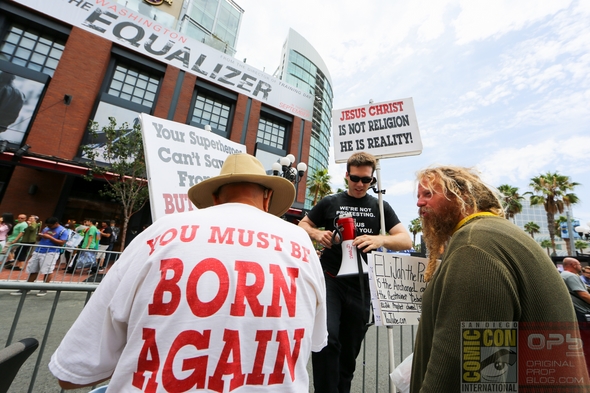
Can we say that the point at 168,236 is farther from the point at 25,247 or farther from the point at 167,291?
the point at 25,247

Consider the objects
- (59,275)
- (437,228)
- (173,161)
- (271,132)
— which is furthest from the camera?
(271,132)

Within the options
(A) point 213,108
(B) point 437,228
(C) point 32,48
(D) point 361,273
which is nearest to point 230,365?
(B) point 437,228

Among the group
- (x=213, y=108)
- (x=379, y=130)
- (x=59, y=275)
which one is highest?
(x=213, y=108)

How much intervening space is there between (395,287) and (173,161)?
2521mm

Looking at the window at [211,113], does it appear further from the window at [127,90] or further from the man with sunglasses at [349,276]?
the man with sunglasses at [349,276]

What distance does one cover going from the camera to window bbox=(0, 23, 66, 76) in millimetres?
13797

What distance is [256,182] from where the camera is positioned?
1500 millimetres

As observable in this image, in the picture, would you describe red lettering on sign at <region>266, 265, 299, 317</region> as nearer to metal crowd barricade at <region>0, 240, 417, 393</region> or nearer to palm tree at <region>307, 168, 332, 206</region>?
metal crowd barricade at <region>0, 240, 417, 393</region>

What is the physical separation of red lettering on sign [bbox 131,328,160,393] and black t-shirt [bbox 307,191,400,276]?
1.81 metres

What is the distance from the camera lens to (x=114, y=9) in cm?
1636

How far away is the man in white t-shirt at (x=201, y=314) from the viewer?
3.05ft

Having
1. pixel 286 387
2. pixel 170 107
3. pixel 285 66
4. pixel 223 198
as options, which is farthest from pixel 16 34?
pixel 285 66

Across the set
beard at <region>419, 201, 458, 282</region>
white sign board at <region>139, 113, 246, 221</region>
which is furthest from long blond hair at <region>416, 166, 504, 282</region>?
white sign board at <region>139, 113, 246, 221</region>

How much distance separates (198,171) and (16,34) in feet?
65.3
